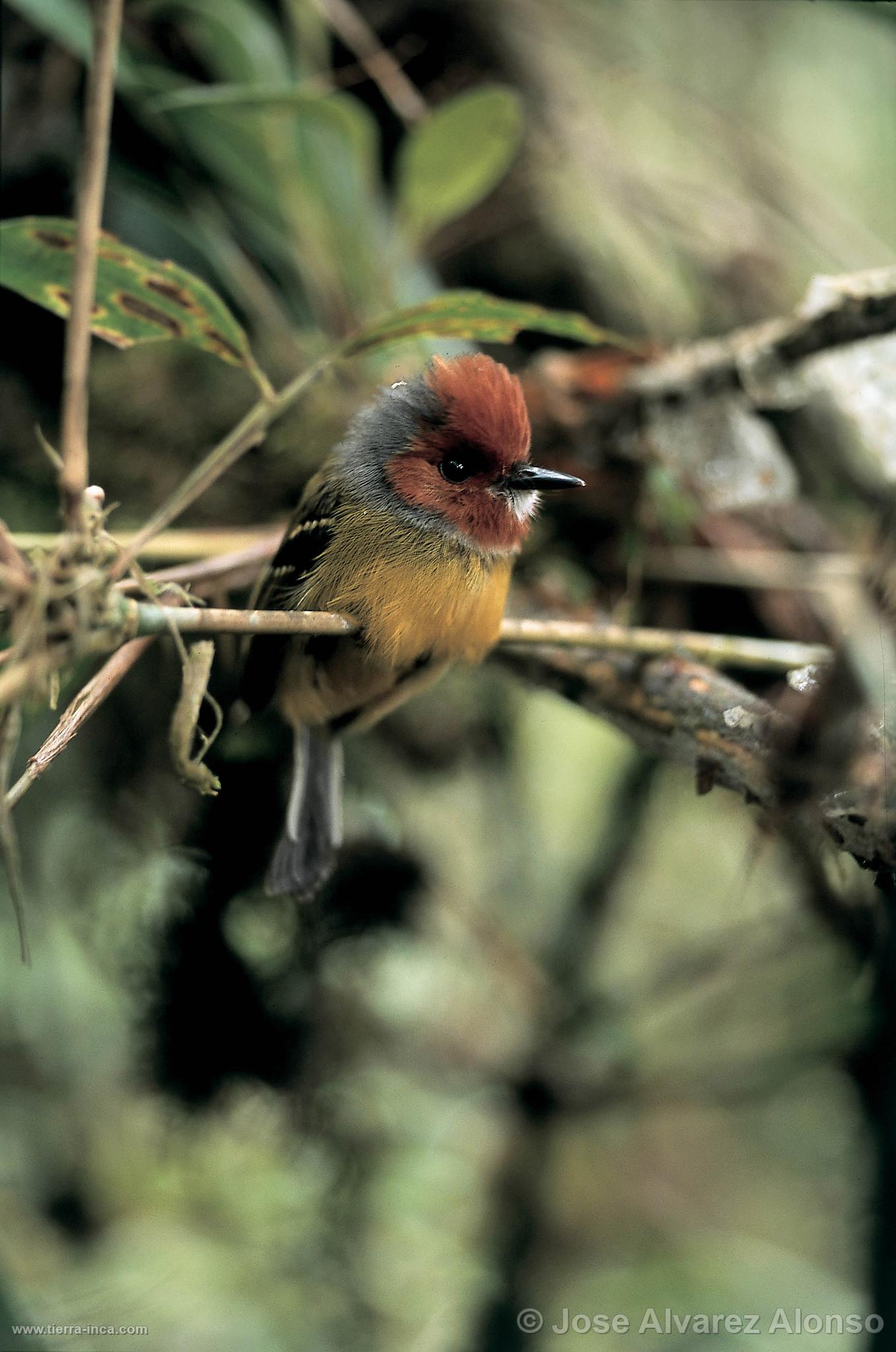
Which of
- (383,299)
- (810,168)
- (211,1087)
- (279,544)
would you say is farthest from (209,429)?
(810,168)

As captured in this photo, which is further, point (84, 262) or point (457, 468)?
point (457, 468)

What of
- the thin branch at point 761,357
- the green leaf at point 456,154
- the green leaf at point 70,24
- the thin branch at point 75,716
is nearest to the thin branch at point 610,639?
the thin branch at point 75,716

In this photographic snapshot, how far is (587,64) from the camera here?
10.1 feet

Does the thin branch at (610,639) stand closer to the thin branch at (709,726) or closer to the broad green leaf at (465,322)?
the thin branch at (709,726)

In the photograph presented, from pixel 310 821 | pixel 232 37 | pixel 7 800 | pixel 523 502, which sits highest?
pixel 232 37

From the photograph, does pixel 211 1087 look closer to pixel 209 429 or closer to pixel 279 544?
pixel 279 544

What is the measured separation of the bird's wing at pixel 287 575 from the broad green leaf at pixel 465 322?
303 millimetres

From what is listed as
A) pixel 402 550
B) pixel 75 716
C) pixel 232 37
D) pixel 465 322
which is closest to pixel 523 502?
pixel 402 550

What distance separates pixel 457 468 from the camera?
1.82 m

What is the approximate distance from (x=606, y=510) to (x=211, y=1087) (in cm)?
149

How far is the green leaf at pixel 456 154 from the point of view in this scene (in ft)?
7.38

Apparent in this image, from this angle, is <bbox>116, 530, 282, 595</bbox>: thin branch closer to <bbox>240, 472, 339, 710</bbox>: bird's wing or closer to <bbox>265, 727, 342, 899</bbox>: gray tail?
<bbox>240, 472, 339, 710</bbox>: bird's wing

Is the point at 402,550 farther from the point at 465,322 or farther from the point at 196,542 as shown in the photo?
the point at 196,542

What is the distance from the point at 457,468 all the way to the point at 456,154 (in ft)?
3.13
